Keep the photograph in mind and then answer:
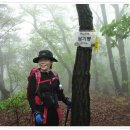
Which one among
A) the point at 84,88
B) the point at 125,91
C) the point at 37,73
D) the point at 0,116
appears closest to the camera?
the point at 37,73

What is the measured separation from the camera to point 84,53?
467cm

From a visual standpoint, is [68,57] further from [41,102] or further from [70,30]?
[41,102]

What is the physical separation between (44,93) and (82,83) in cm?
76

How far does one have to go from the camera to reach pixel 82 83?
464cm

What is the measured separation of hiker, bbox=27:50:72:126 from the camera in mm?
4180

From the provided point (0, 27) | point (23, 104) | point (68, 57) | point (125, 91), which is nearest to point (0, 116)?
point (23, 104)

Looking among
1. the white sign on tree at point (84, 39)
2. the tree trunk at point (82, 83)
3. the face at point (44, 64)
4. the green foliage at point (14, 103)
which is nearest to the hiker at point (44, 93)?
the face at point (44, 64)

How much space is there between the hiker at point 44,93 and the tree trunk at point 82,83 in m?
0.41

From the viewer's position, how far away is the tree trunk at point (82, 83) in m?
4.64

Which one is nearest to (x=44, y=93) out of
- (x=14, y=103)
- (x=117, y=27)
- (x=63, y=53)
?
(x=14, y=103)

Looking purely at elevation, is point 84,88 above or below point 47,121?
above

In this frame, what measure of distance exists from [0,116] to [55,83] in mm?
6103

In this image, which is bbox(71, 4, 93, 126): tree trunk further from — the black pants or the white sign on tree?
the black pants

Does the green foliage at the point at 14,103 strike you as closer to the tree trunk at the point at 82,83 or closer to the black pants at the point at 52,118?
the tree trunk at the point at 82,83
